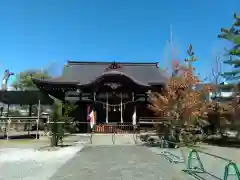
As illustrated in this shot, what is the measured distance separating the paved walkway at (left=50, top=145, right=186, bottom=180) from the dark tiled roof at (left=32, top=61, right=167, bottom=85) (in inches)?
563

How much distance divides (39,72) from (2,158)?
40714 mm

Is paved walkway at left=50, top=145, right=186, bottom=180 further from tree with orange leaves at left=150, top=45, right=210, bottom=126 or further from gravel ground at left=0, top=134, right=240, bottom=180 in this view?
tree with orange leaves at left=150, top=45, right=210, bottom=126

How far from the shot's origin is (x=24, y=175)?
6797 millimetres

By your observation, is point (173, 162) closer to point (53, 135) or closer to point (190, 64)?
point (53, 135)

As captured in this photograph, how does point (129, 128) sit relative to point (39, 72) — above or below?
below

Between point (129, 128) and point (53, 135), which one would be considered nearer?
point (53, 135)

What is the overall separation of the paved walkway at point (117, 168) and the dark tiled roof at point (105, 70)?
47.0ft

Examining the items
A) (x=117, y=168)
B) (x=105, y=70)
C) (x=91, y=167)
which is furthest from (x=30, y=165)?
(x=105, y=70)

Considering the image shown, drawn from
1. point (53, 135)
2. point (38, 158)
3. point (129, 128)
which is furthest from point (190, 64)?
point (38, 158)

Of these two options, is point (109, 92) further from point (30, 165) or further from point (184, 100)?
point (30, 165)

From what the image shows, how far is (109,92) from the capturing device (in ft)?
71.5

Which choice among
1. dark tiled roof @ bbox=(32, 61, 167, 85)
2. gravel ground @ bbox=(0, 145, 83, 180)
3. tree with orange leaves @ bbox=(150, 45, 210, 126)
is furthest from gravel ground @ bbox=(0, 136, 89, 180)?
dark tiled roof @ bbox=(32, 61, 167, 85)

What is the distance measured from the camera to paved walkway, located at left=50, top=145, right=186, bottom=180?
658 centimetres

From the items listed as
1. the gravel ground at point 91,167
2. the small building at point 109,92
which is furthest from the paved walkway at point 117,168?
the small building at point 109,92
